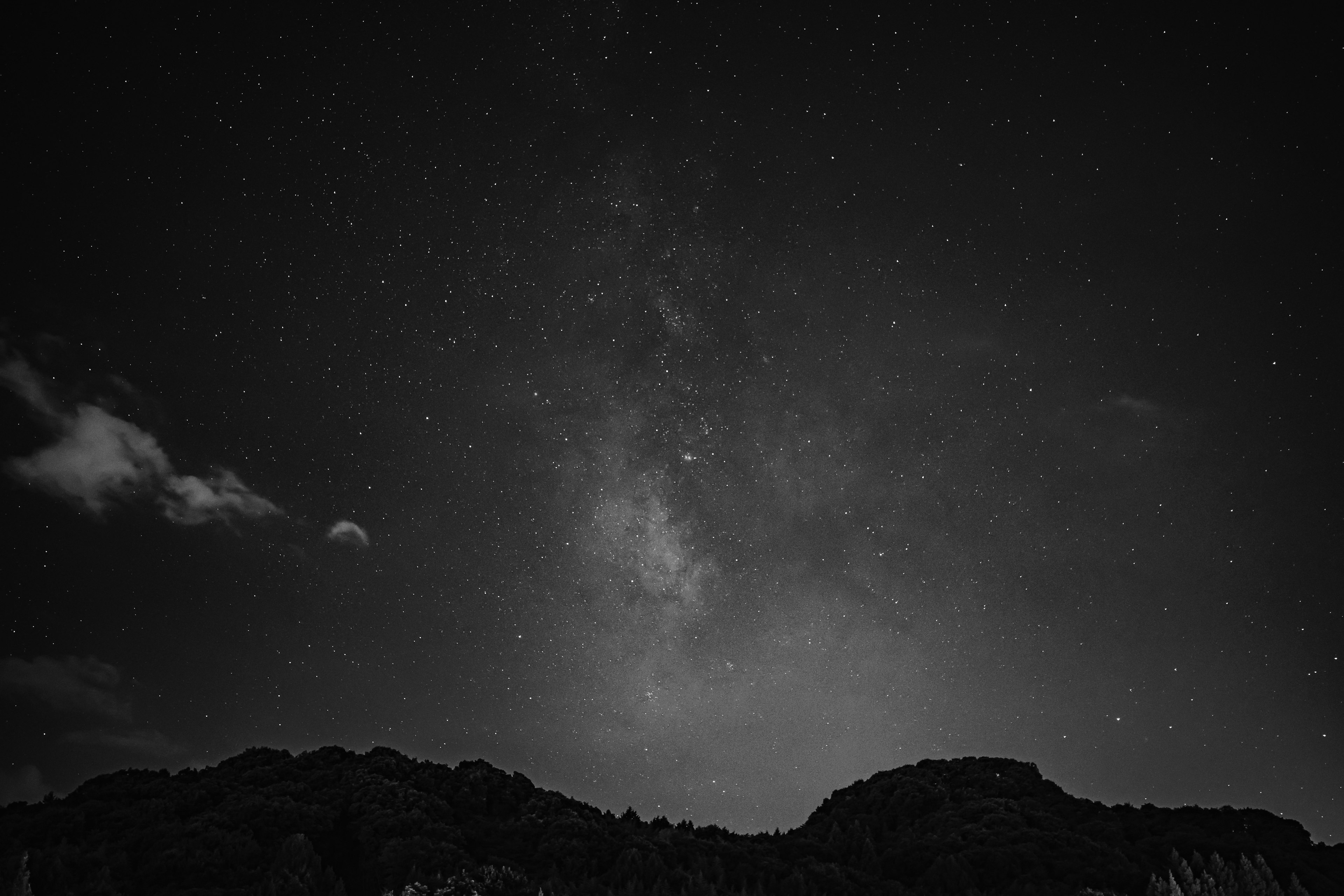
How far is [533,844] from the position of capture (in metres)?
14.2

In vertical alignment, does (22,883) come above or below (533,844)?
below

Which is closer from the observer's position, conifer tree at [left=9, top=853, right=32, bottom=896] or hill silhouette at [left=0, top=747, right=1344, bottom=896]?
conifer tree at [left=9, top=853, right=32, bottom=896]

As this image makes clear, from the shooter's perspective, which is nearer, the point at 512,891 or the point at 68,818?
the point at 512,891

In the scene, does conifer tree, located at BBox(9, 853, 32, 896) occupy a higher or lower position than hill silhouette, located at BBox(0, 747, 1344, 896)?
lower

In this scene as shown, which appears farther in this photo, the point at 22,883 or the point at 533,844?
the point at 533,844

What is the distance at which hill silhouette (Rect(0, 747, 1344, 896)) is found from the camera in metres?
11.8

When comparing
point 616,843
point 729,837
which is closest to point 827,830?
point 729,837

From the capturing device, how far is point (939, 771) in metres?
18.9

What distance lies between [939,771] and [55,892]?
17630mm

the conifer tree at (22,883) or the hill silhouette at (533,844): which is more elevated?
the hill silhouette at (533,844)

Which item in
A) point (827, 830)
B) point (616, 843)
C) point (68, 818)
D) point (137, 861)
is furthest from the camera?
point (827, 830)

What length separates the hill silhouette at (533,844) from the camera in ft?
38.8

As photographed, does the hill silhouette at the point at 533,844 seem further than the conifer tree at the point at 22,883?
Yes

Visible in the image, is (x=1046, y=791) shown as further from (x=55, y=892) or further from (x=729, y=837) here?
(x=55, y=892)
